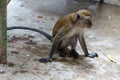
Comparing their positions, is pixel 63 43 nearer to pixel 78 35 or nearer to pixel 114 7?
pixel 78 35

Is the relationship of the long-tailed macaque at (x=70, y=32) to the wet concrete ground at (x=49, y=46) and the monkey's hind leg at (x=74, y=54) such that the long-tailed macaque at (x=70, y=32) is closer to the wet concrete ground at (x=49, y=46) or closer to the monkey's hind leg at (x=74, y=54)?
the monkey's hind leg at (x=74, y=54)

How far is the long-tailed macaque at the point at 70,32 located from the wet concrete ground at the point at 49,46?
5.3 inches

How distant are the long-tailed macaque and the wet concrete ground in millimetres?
136

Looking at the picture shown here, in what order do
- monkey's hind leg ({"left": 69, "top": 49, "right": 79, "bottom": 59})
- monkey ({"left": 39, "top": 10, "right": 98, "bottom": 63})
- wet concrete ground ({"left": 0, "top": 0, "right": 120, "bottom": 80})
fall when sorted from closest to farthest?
wet concrete ground ({"left": 0, "top": 0, "right": 120, "bottom": 80}) → monkey ({"left": 39, "top": 10, "right": 98, "bottom": 63}) → monkey's hind leg ({"left": 69, "top": 49, "right": 79, "bottom": 59})

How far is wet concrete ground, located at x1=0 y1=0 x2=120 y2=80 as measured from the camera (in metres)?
4.51

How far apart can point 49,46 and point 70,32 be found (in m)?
0.74

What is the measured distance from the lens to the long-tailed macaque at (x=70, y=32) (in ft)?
15.2

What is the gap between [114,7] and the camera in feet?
27.1

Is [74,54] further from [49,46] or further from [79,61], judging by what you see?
[49,46]

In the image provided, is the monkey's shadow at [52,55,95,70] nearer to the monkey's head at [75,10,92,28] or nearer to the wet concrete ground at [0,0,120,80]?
the wet concrete ground at [0,0,120,80]

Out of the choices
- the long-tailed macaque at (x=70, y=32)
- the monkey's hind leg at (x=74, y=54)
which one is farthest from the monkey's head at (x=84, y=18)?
the monkey's hind leg at (x=74, y=54)

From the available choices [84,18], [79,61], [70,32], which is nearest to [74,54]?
[79,61]

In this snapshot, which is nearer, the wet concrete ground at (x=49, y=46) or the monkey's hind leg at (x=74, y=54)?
the wet concrete ground at (x=49, y=46)

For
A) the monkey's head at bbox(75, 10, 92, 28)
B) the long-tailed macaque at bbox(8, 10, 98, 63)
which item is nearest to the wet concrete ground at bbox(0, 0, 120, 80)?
the long-tailed macaque at bbox(8, 10, 98, 63)
